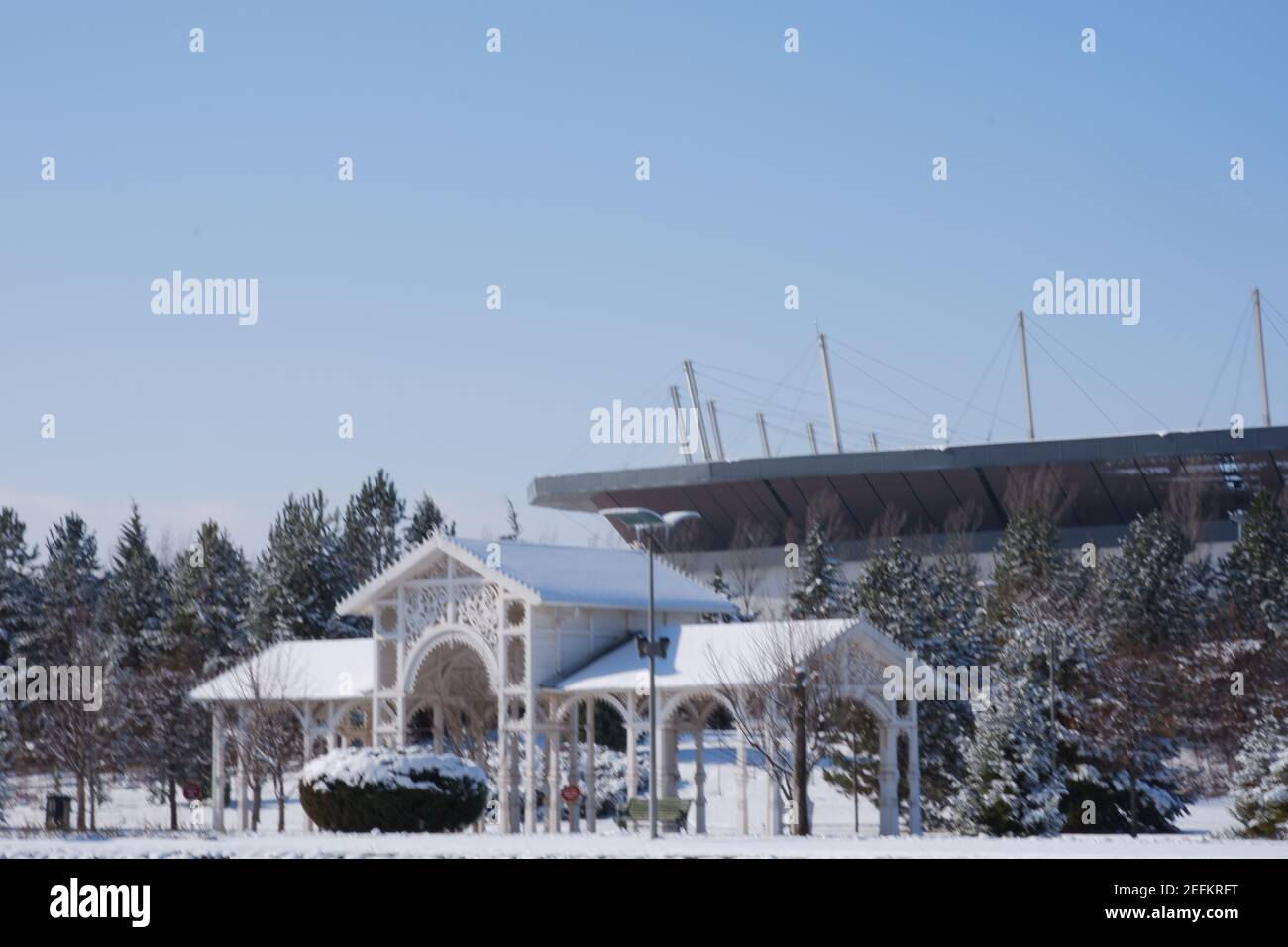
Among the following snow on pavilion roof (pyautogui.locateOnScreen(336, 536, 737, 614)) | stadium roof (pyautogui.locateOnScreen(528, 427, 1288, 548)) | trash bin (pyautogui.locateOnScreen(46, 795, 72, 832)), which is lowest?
trash bin (pyautogui.locateOnScreen(46, 795, 72, 832))

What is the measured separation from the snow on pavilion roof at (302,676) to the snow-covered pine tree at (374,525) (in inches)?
1191

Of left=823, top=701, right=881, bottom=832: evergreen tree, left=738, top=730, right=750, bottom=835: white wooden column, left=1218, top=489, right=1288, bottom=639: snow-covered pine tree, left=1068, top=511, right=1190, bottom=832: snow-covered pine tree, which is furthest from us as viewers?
left=1218, top=489, right=1288, bottom=639: snow-covered pine tree

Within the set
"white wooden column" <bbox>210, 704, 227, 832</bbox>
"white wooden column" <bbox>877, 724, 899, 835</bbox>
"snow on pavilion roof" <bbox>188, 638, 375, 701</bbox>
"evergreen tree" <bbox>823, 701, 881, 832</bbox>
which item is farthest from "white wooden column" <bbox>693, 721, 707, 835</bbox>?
"white wooden column" <bbox>210, 704, 227, 832</bbox>

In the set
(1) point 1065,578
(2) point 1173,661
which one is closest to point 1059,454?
(1) point 1065,578

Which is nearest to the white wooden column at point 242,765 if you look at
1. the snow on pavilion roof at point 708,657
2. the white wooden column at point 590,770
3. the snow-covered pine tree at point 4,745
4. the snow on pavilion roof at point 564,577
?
the snow on pavilion roof at point 564,577

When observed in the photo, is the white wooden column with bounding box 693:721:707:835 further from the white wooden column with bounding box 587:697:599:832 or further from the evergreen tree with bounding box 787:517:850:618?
the evergreen tree with bounding box 787:517:850:618

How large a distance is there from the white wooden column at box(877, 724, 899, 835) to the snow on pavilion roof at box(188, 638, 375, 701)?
12838 millimetres

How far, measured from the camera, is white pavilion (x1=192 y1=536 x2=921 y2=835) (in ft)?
128

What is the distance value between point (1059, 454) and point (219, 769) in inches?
1998

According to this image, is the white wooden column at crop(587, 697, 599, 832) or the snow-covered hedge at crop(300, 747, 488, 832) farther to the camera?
the white wooden column at crop(587, 697, 599, 832)

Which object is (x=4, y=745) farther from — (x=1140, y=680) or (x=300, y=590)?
(x=1140, y=680)

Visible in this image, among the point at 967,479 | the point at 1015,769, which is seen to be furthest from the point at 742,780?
the point at 967,479
